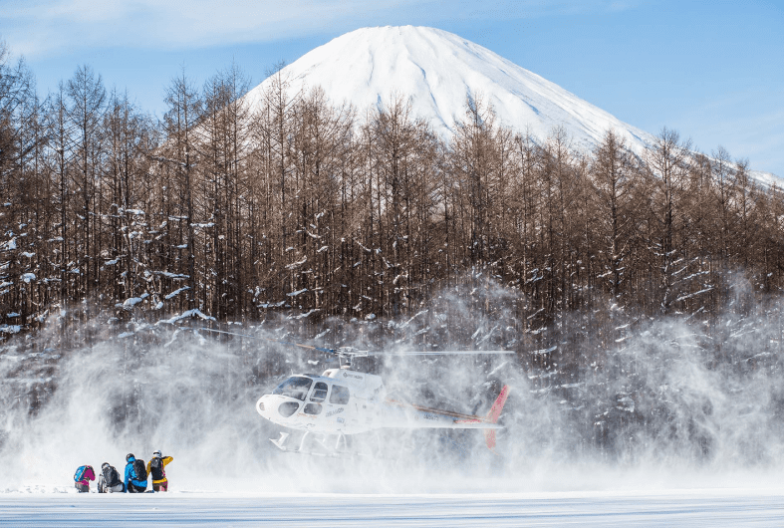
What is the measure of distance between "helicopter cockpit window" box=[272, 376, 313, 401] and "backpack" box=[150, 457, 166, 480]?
2733 mm

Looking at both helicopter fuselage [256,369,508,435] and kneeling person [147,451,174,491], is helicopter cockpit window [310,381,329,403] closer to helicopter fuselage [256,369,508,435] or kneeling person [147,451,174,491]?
helicopter fuselage [256,369,508,435]

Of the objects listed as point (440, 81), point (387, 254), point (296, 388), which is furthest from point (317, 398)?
point (440, 81)

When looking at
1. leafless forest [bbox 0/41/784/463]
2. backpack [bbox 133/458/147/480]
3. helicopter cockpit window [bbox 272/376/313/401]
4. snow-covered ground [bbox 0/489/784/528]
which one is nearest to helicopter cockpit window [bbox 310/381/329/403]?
helicopter cockpit window [bbox 272/376/313/401]

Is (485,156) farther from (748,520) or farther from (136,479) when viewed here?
(748,520)

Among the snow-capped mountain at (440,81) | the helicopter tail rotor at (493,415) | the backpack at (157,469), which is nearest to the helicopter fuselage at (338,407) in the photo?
the helicopter tail rotor at (493,415)

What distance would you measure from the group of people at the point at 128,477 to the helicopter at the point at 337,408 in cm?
241

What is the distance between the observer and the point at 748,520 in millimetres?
9445

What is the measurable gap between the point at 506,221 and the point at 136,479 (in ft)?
57.7

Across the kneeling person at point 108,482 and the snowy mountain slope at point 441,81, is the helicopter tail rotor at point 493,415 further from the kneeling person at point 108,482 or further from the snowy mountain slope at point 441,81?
the snowy mountain slope at point 441,81

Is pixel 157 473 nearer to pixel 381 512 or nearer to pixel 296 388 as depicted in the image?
pixel 296 388

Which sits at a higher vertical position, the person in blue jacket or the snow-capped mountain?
the snow-capped mountain

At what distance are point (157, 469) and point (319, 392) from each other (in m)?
3.67

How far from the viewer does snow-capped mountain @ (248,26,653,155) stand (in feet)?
282

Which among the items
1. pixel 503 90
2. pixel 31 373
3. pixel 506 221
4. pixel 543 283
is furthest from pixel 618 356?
pixel 503 90
